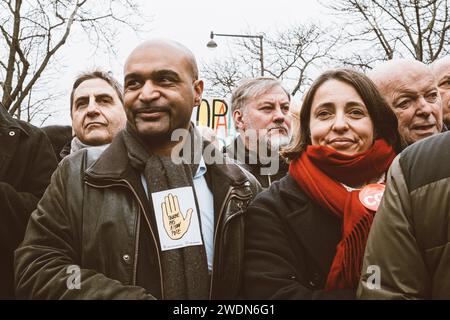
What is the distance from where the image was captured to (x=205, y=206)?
7.32 feet

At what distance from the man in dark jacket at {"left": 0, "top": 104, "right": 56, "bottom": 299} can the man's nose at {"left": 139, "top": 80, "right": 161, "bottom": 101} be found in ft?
2.61

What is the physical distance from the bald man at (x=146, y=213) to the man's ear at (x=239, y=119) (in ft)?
5.12

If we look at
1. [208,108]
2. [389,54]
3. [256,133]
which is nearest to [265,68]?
[389,54]

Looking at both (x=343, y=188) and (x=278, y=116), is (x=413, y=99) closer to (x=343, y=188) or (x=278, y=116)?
(x=343, y=188)

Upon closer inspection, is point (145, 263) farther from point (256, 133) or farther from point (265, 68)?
point (265, 68)

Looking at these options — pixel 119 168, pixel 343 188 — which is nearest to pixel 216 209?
pixel 119 168

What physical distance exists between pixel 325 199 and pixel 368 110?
517mm

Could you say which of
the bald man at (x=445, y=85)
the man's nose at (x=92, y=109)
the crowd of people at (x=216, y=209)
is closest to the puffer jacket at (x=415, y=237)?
the crowd of people at (x=216, y=209)

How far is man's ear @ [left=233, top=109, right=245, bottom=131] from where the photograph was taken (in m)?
3.93

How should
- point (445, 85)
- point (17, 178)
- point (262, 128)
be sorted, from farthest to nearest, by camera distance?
point (262, 128), point (445, 85), point (17, 178)

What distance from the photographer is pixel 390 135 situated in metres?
2.42

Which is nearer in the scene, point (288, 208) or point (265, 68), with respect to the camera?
point (288, 208)

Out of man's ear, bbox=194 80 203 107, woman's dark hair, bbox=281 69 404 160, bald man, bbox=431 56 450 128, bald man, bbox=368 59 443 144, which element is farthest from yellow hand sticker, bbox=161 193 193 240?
bald man, bbox=431 56 450 128
